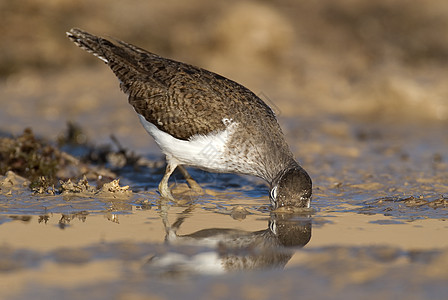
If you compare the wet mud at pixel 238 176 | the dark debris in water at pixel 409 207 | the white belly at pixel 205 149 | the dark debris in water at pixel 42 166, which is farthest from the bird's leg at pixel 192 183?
the dark debris in water at pixel 409 207

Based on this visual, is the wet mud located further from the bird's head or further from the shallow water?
the bird's head

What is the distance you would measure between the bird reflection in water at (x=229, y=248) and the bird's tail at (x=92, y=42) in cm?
303

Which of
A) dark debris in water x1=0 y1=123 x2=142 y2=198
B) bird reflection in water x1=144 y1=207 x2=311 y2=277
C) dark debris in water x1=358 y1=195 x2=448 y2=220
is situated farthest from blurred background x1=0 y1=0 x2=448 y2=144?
bird reflection in water x1=144 y1=207 x2=311 y2=277

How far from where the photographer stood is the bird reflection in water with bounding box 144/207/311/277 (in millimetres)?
5578

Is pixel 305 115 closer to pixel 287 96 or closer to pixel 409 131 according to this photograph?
pixel 287 96

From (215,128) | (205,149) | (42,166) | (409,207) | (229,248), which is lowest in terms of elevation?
(229,248)

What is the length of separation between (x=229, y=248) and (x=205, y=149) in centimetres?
197

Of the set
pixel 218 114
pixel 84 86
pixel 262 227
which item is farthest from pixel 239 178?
pixel 84 86

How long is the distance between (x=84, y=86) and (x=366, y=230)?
31.6 ft

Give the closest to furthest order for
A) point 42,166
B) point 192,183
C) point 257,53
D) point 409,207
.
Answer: point 409,207 → point 192,183 → point 42,166 → point 257,53

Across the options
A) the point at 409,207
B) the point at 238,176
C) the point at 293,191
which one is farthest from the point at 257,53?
the point at 293,191

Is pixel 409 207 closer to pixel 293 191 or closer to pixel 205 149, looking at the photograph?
pixel 293 191

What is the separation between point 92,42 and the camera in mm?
9422

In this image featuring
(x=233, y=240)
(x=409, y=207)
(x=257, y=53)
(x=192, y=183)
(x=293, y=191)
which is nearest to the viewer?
(x=233, y=240)
